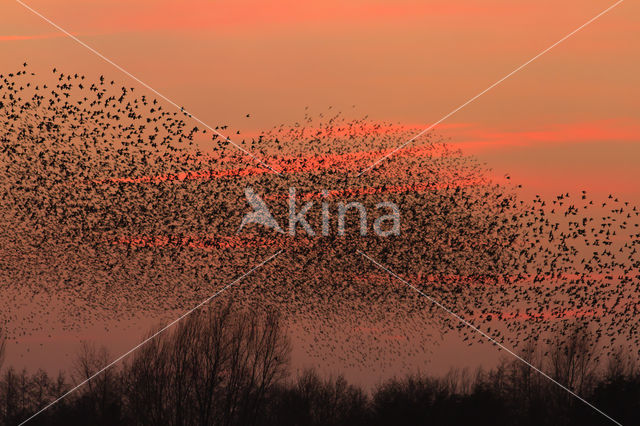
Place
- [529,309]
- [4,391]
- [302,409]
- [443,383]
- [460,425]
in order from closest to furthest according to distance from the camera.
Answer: [529,309]
[460,425]
[443,383]
[302,409]
[4,391]

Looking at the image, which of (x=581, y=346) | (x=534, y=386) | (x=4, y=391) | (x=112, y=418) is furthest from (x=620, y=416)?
(x=4, y=391)

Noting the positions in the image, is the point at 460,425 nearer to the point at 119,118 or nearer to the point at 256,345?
the point at 256,345

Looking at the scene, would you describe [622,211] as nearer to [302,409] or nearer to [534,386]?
[534,386]

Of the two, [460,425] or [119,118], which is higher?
[119,118]

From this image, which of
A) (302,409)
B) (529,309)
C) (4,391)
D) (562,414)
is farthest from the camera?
(4,391)

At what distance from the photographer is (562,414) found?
7519cm

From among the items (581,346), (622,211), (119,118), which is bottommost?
(581,346)

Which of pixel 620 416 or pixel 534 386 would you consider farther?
pixel 534 386

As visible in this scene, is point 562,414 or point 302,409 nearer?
point 562,414

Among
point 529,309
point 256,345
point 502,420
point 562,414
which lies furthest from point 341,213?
point 562,414

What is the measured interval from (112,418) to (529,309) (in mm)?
47366

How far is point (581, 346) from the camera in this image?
85.1m

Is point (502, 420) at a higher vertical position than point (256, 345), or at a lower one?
lower

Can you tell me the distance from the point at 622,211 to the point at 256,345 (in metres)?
34.2
